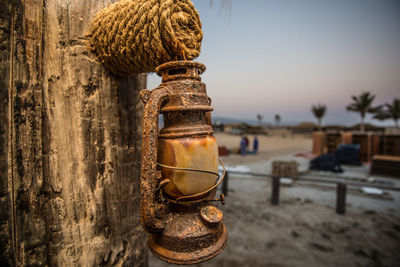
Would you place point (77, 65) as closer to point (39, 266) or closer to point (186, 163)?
point (186, 163)

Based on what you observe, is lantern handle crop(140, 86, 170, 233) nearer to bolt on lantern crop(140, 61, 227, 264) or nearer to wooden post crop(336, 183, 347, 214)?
bolt on lantern crop(140, 61, 227, 264)

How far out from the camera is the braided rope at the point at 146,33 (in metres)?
0.78

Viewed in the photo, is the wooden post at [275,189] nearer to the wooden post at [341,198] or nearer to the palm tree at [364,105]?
the wooden post at [341,198]

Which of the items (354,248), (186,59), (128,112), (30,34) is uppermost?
(30,34)

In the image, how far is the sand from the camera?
355cm

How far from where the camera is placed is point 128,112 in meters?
1.15

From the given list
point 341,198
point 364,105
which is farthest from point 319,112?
point 341,198

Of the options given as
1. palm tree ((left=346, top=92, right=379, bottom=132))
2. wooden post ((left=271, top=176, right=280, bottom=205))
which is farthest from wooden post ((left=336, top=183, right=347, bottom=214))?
palm tree ((left=346, top=92, right=379, bottom=132))

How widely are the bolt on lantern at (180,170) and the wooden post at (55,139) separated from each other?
0.41 metres

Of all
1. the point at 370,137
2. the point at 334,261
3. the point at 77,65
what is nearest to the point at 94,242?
the point at 77,65

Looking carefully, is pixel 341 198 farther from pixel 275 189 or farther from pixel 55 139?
pixel 55 139

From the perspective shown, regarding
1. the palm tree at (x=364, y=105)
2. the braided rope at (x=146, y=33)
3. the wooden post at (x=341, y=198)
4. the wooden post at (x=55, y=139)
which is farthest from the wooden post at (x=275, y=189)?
the palm tree at (x=364, y=105)

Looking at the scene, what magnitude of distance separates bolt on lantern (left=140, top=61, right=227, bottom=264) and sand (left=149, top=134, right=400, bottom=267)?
3261mm

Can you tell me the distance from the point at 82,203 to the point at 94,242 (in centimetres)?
21
